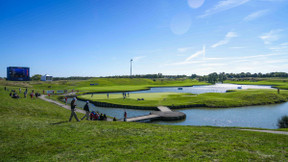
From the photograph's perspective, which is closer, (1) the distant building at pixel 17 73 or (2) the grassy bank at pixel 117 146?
(2) the grassy bank at pixel 117 146

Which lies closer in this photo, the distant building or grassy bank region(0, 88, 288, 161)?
Result: grassy bank region(0, 88, 288, 161)

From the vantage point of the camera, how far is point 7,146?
12.5 meters

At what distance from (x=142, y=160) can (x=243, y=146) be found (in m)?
9.30

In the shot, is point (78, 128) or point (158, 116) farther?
point (158, 116)

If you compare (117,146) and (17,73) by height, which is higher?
(17,73)

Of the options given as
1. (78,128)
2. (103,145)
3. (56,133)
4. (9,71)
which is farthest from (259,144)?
(9,71)

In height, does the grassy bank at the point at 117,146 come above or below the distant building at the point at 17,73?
below

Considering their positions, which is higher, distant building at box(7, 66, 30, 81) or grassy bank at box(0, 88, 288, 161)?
distant building at box(7, 66, 30, 81)

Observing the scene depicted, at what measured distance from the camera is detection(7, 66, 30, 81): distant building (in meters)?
110

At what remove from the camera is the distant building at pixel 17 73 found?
110062 mm

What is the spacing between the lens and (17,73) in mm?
112750

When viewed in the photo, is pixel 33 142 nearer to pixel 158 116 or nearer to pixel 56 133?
pixel 56 133

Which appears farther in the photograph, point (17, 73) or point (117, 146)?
point (17, 73)

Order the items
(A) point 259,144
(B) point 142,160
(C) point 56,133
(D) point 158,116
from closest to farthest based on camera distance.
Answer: (B) point 142,160 → (A) point 259,144 → (C) point 56,133 → (D) point 158,116
